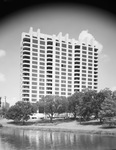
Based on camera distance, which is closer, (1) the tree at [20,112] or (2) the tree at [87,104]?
(2) the tree at [87,104]

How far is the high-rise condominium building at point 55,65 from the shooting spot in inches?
4685

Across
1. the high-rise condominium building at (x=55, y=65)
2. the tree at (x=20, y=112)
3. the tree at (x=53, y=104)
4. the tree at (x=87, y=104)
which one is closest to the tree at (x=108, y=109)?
the tree at (x=87, y=104)

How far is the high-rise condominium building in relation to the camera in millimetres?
119000

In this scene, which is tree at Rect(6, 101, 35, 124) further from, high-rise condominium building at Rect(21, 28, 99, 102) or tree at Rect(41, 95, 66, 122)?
high-rise condominium building at Rect(21, 28, 99, 102)

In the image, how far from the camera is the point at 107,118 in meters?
57.2

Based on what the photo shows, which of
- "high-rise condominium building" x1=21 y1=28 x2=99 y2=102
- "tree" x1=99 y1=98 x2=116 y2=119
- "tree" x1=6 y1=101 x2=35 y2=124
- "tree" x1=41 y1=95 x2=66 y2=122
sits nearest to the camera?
"tree" x1=99 y1=98 x2=116 y2=119

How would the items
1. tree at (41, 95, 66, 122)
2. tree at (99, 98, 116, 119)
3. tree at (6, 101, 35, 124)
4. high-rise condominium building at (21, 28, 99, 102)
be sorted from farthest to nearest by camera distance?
high-rise condominium building at (21, 28, 99, 102) < tree at (41, 95, 66, 122) < tree at (6, 101, 35, 124) < tree at (99, 98, 116, 119)

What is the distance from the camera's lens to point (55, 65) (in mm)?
127625

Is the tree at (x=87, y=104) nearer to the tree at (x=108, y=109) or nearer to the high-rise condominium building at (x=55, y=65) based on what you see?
the tree at (x=108, y=109)

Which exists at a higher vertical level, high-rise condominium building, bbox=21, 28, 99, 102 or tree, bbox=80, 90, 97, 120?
high-rise condominium building, bbox=21, 28, 99, 102

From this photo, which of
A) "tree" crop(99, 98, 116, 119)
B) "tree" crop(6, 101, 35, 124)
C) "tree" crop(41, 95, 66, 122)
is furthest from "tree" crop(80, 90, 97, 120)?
"tree" crop(6, 101, 35, 124)

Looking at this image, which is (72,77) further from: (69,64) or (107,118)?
(107,118)

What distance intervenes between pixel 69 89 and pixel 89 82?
14.0 m

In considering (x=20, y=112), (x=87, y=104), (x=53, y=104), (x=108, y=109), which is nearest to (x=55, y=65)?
(x=53, y=104)
